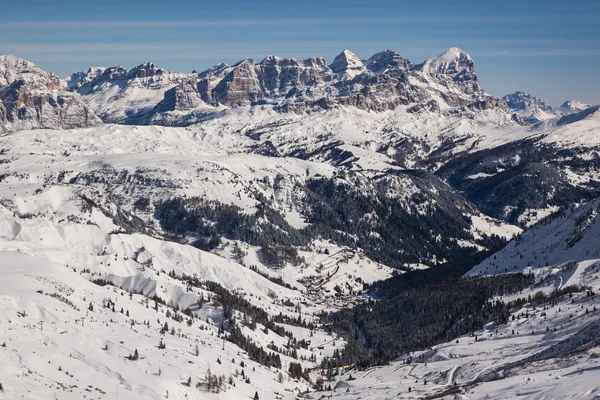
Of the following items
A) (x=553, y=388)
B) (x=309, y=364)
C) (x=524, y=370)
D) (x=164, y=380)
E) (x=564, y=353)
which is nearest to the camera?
(x=553, y=388)

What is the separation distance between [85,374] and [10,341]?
1274 centimetres

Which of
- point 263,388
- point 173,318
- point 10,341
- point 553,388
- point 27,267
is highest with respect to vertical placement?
point 27,267

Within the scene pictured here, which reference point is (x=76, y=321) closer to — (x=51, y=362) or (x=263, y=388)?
(x=51, y=362)

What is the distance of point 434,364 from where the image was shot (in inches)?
6235

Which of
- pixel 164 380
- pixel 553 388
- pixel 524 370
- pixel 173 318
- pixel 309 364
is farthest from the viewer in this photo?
pixel 309 364

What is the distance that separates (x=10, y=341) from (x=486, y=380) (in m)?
85.2

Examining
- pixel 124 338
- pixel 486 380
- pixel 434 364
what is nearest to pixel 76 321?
pixel 124 338

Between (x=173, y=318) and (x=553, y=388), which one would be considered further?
(x=173, y=318)

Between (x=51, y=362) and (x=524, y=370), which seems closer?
(x=51, y=362)

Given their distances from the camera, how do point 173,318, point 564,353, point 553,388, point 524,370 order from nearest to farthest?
point 553,388
point 524,370
point 564,353
point 173,318

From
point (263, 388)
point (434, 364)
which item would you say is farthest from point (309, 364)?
point (263, 388)

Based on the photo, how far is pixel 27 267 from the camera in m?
158

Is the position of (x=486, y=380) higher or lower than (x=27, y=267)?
lower

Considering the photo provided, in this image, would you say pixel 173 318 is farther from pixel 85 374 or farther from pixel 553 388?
pixel 553 388
